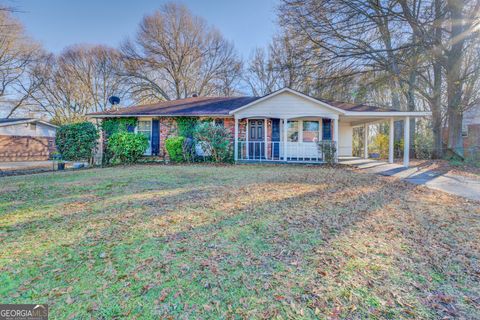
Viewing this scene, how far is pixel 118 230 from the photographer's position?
11.0 ft

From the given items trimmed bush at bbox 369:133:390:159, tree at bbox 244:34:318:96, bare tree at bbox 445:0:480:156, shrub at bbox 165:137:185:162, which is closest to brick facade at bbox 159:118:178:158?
shrub at bbox 165:137:185:162

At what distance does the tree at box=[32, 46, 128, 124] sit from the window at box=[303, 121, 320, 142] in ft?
61.3

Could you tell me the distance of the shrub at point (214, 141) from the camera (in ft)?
37.0

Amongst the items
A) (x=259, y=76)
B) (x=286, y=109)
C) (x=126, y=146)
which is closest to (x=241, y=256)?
(x=286, y=109)

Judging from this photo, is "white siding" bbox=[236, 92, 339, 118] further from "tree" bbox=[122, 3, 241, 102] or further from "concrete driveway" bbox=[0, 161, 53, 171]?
"tree" bbox=[122, 3, 241, 102]

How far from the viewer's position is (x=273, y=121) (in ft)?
41.7

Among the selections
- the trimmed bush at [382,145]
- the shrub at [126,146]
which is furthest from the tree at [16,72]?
the trimmed bush at [382,145]

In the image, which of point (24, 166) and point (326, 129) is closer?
point (326, 129)

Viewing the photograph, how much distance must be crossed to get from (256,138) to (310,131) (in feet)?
9.15

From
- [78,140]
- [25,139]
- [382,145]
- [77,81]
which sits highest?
[77,81]

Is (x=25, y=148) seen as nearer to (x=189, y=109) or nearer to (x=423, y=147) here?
(x=189, y=109)

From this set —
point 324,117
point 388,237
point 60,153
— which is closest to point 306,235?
point 388,237

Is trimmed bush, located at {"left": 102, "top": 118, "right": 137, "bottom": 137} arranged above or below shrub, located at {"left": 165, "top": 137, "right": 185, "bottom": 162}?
above

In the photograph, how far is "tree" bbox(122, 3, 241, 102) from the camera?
74.1 feet
